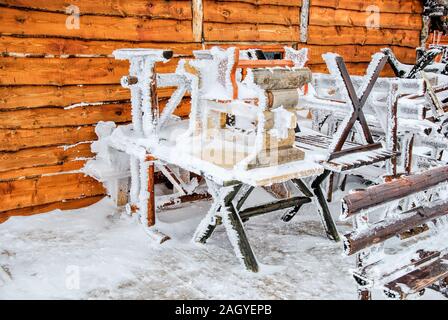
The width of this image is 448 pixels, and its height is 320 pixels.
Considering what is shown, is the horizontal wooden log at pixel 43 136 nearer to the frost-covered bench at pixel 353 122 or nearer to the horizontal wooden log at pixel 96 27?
the horizontal wooden log at pixel 96 27

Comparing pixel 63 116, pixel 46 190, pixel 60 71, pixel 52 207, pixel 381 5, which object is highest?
pixel 381 5

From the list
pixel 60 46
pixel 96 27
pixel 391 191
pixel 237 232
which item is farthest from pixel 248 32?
pixel 391 191

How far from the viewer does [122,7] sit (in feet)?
18.5

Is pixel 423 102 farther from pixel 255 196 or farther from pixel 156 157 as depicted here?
pixel 156 157

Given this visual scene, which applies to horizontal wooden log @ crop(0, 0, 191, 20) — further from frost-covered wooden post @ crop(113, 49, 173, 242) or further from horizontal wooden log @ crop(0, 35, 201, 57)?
frost-covered wooden post @ crop(113, 49, 173, 242)

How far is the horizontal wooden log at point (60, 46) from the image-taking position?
496cm

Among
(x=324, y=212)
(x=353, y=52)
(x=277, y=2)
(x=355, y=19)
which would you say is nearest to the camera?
(x=324, y=212)

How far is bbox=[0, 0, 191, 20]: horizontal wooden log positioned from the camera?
5.05m

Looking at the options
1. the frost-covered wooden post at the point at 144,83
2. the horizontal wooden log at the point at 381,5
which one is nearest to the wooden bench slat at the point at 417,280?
the frost-covered wooden post at the point at 144,83

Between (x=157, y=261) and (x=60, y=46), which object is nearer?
(x=157, y=261)

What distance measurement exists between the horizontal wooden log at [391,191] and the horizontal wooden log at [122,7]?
3.94m

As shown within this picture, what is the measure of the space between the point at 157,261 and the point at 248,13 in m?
4.17

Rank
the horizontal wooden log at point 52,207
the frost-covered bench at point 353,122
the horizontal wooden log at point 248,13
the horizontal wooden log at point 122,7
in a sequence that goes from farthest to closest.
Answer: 1. the horizontal wooden log at point 248,13
2. the horizontal wooden log at point 52,207
3. the horizontal wooden log at point 122,7
4. the frost-covered bench at point 353,122

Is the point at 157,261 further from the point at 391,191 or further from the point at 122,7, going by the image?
the point at 122,7
